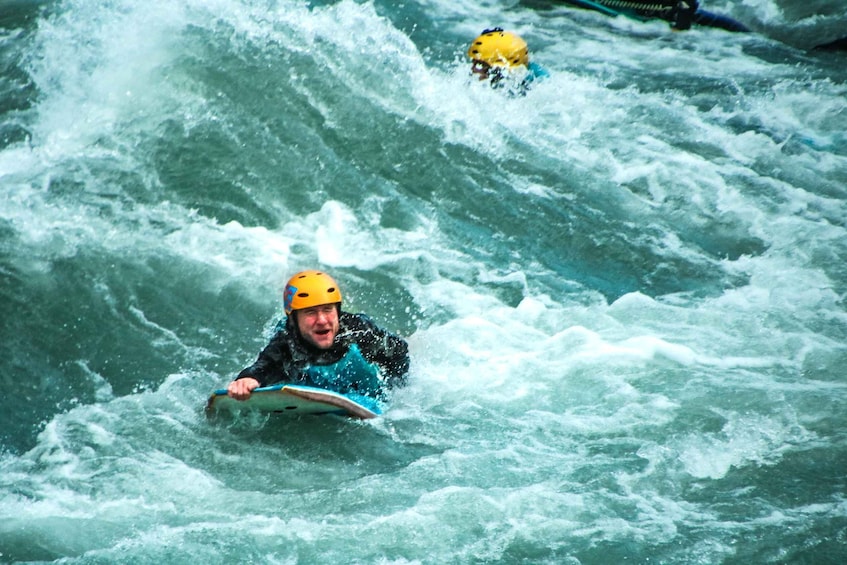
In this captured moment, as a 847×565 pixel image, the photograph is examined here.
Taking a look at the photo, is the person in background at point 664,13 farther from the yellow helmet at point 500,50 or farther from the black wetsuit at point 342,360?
the black wetsuit at point 342,360

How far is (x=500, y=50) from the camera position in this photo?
10.9 metres

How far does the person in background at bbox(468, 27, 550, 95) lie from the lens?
10945mm

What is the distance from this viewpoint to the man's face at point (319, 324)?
6.16m

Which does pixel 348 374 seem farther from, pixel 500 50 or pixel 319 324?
pixel 500 50

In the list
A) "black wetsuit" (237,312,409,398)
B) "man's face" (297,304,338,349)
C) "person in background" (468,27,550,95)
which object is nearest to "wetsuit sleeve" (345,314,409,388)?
"black wetsuit" (237,312,409,398)

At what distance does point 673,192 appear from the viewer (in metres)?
9.77

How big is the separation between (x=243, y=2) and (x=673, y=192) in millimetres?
5600

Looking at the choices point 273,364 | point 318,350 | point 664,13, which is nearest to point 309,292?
point 318,350

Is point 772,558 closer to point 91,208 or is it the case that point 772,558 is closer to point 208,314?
point 208,314

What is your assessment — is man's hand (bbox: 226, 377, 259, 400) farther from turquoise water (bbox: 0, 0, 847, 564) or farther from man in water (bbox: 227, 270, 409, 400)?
turquoise water (bbox: 0, 0, 847, 564)

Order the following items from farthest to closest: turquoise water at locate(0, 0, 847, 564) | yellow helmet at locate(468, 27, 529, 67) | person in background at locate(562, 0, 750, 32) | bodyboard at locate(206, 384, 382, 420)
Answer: person in background at locate(562, 0, 750, 32) < yellow helmet at locate(468, 27, 529, 67) < bodyboard at locate(206, 384, 382, 420) < turquoise water at locate(0, 0, 847, 564)

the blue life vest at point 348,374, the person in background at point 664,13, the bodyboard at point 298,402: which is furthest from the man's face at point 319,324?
the person in background at point 664,13

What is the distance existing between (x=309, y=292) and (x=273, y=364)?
21.1 inches

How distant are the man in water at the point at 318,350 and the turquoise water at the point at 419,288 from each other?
32cm
